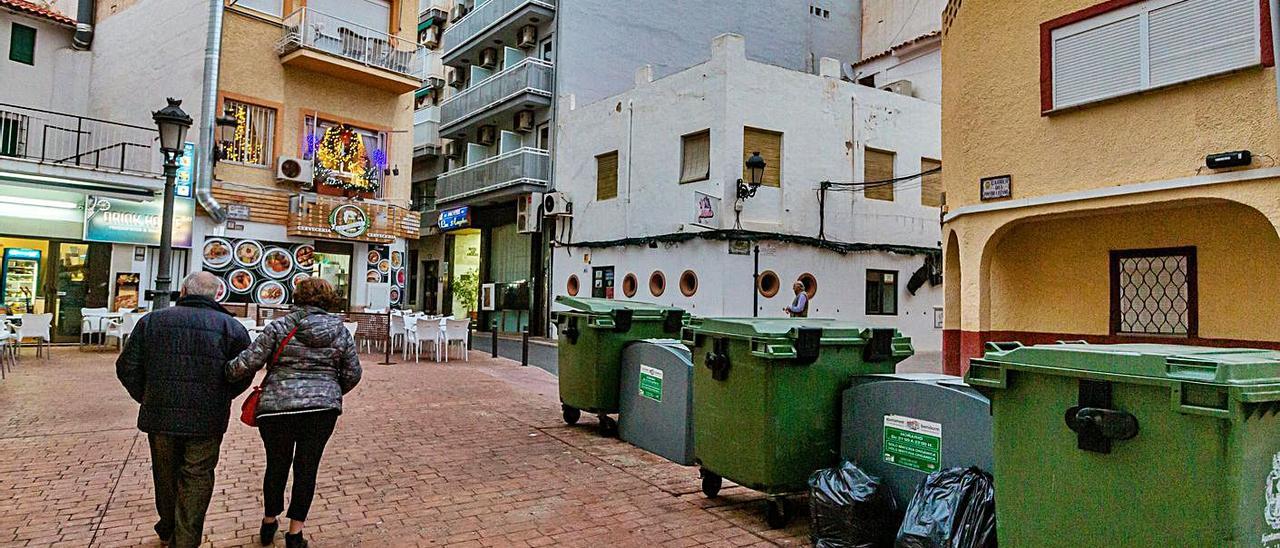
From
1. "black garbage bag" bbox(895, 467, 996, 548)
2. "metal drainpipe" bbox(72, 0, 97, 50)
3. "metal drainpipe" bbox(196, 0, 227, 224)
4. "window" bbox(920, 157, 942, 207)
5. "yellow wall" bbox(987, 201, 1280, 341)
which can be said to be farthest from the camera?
"window" bbox(920, 157, 942, 207)

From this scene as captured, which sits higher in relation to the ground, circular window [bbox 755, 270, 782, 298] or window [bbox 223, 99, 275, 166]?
window [bbox 223, 99, 275, 166]

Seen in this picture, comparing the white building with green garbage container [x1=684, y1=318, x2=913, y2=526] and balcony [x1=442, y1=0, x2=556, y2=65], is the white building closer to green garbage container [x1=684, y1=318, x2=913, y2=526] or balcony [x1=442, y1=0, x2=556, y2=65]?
balcony [x1=442, y1=0, x2=556, y2=65]

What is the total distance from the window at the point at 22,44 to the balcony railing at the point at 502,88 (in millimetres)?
12134

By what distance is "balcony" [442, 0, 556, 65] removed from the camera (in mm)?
23812

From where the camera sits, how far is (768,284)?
18.6m

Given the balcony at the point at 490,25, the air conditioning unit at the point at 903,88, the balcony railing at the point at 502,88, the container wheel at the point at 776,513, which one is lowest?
the container wheel at the point at 776,513

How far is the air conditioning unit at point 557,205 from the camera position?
23.0m

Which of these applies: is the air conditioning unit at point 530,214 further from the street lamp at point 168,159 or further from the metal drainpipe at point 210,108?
the street lamp at point 168,159

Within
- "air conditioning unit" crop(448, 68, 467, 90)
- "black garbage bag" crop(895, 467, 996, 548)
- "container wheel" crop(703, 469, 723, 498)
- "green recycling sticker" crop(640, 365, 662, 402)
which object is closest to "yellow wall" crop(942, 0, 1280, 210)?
"green recycling sticker" crop(640, 365, 662, 402)

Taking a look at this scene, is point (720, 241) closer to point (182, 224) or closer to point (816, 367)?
point (182, 224)

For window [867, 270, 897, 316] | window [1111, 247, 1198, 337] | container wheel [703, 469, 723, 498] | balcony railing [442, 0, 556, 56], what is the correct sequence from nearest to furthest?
container wheel [703, 469, 723, 498] → window [1111, 247, 1198, 337] → window [867, 270, 897, 316] → balcony railing [442, 0, 556, 56]

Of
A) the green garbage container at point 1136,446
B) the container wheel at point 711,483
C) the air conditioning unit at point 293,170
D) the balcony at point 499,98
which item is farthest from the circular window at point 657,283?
the green garbage container at point 1136,446

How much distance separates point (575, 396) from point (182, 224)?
12823 millimetres

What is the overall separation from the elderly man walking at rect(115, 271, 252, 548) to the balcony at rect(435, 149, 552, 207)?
19.8 m
